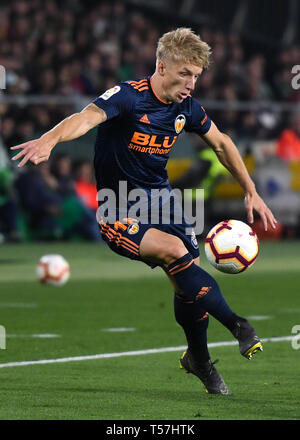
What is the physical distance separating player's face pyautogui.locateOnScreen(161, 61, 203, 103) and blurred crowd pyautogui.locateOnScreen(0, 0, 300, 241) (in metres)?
12.5

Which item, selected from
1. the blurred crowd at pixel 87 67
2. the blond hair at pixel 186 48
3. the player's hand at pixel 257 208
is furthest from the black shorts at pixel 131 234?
the blurred crowd at pixel 87 67

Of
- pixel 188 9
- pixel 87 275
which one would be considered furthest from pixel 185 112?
pixel 188 9

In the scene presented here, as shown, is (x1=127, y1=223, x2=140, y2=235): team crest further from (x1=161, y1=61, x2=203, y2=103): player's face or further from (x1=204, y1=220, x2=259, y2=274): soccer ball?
(x1=161, y1=61, x2=203, y2=103): player's face

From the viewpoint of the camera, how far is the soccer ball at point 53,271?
13.6 meters

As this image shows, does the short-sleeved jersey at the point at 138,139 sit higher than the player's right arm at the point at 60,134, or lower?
lower

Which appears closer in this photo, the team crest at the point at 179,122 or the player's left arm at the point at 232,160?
the team crest at the point at 179,122

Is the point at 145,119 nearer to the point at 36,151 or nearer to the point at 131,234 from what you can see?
the point at 131,234

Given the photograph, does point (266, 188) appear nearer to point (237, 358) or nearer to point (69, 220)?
point (69, 220)

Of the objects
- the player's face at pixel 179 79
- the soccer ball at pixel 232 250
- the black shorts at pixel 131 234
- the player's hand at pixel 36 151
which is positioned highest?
the player's face at pixel 179 79

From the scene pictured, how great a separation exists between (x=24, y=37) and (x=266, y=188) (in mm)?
5542

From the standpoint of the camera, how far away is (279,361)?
8.29 m

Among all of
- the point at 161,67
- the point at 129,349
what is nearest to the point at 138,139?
the point at 161,67

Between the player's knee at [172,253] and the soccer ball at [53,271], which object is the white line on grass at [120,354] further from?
the soccer ball at [53,271]

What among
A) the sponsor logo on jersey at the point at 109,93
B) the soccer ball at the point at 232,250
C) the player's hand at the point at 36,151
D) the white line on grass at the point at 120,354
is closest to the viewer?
the player's hand at the point at 36,151
